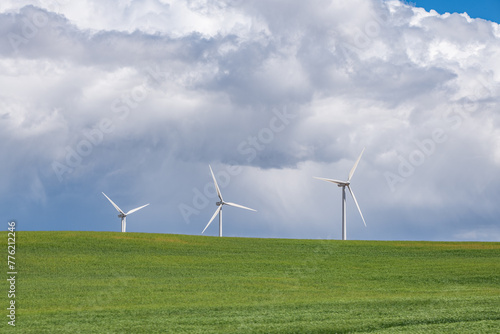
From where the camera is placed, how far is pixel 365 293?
34.2m

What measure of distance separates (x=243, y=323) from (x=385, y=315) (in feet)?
19.5

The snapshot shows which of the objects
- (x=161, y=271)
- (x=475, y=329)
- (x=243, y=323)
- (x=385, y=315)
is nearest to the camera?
(x=475, y=329)

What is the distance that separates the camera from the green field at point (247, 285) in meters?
23.4

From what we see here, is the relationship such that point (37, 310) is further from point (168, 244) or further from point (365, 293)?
point (168, 244)

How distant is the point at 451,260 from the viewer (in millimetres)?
52031

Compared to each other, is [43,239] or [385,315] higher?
[43,239]

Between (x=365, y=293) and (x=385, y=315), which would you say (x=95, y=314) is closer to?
(x=385, y=315)

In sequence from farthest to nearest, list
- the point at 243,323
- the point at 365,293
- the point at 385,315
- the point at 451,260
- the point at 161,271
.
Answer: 1. the point at 451,260
2. the point at 161,271
3. the point at 365,293
4. the point at 385,315
5. the point at 243,323

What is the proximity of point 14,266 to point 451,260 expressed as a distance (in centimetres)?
3441

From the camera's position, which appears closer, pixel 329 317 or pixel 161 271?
pixel 329 317

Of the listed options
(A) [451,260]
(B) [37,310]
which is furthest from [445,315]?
(A) [451,260]

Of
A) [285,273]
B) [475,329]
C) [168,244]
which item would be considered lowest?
[475,329]

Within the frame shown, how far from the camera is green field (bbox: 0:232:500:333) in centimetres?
2341

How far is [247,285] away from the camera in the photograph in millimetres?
37062
